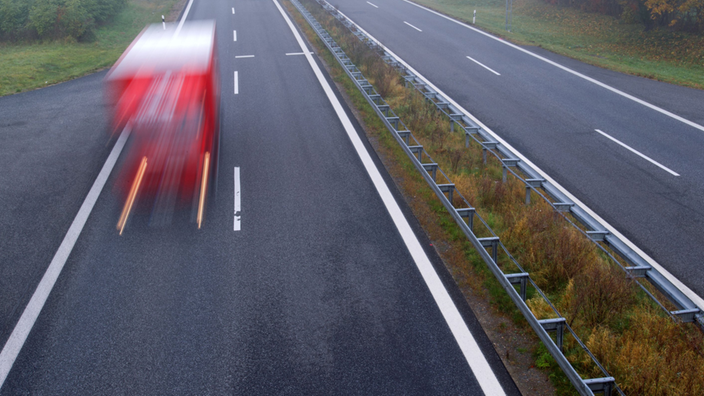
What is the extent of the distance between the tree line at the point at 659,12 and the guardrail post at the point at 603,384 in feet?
77.6

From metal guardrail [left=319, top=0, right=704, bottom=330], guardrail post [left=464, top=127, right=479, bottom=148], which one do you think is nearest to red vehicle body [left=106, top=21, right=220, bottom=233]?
guardrail post [left=464, top=127, right=479, bottom=148]

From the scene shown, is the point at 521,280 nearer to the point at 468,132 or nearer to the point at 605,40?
the point at 468,132

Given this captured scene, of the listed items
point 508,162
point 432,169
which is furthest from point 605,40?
point 432,169

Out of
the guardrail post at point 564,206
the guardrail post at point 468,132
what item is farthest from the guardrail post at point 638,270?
the guardrail post at point 468,132

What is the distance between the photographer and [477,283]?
19.8 ft

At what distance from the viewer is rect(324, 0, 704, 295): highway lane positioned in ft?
26.3

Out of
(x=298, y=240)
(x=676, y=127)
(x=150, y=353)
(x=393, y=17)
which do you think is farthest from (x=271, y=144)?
(x=393, y=17)

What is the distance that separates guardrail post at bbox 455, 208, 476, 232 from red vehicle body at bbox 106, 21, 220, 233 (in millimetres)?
4036

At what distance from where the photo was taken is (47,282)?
6.30 m

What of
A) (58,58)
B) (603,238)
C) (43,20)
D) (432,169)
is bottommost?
(603,238)

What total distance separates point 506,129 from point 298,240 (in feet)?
24.2

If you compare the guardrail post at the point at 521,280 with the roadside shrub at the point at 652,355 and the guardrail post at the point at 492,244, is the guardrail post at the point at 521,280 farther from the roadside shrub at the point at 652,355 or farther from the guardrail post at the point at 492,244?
the roadside shrub at the point at 652,355

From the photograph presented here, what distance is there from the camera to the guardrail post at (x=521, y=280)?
5.32 m

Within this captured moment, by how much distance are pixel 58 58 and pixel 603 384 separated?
21304mm
